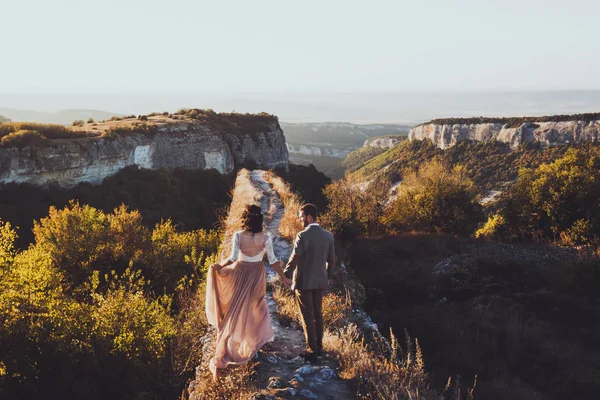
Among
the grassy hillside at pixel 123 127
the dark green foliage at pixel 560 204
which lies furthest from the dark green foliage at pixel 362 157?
the dark green foliage at pixel 560 204

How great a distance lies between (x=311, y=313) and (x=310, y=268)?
0.64 metres

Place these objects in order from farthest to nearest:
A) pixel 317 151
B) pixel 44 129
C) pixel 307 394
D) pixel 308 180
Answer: pixel 317 151
pixel 308 180
pixel 44 129
pixel 307 394

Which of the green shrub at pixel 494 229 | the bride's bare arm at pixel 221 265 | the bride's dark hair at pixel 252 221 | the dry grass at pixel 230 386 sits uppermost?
the bride's dark hair at pixel 252 221

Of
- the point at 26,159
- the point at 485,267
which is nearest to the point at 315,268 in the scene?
the point at 485,267

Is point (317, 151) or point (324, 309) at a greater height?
point (324, 309)

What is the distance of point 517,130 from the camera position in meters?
82.4

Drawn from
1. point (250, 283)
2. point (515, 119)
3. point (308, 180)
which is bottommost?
point (308, 180)

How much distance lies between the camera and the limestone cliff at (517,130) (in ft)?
237

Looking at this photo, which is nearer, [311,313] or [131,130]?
[311,313]

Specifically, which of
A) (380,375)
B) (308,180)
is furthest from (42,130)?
(380,375)

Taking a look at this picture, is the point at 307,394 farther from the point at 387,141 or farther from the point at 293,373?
the point at 387,141

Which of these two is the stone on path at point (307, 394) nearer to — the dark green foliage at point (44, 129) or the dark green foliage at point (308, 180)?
Result: the dark green foliage at point (44, 129)

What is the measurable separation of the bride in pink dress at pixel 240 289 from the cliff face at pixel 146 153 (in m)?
28.1

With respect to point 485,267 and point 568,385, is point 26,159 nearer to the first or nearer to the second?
point 485,267
